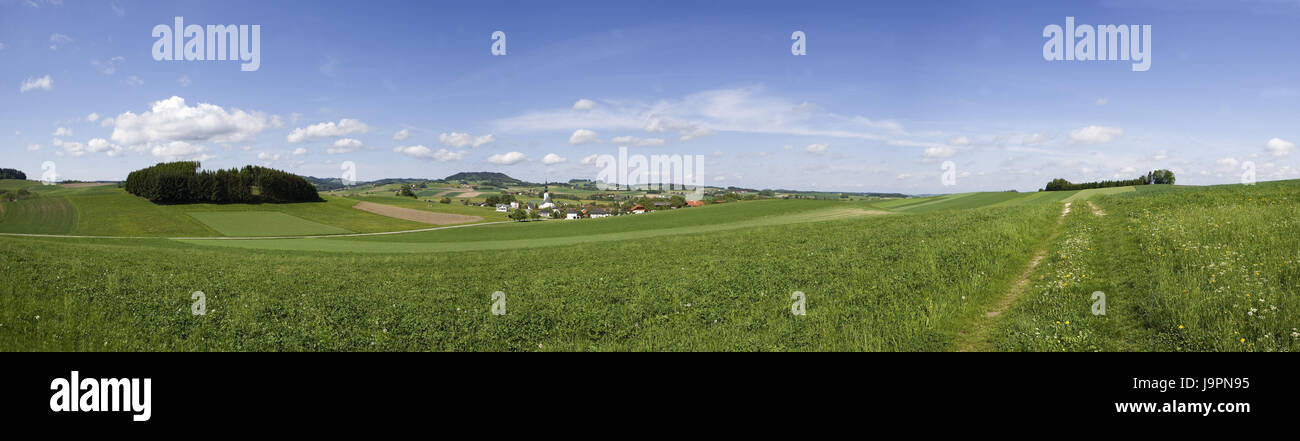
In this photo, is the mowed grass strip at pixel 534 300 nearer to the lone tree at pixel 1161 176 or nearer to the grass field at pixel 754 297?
the grass field at pixel 754 297

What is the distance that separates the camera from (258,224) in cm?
6888

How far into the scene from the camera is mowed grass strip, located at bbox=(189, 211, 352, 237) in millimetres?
63250

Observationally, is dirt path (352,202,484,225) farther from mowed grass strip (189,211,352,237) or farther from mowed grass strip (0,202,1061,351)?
mowed grass strip (0,202,1061,351)

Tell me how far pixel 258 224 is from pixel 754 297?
84.3m

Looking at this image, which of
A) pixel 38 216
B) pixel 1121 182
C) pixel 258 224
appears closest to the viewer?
pixel 38 216

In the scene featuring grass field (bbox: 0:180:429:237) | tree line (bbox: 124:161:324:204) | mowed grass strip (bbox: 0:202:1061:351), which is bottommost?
mowed grass strip (bbox: 0:202:1061:351)

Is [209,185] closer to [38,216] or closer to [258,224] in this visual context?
[38,216]

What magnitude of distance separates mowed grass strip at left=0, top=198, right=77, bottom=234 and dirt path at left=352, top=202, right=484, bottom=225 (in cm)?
3801

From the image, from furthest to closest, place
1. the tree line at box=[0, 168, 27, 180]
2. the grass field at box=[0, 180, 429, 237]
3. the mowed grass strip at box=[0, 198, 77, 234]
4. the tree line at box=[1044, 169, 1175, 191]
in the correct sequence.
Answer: the tree line at box=[0, 168, 27, 180] → the tree line at box=[1044, 169, 1175, 191] → the grass field at box=[0, 180, 429, 237] → the mowed grass strip at box=[0, 198, 77, 234]

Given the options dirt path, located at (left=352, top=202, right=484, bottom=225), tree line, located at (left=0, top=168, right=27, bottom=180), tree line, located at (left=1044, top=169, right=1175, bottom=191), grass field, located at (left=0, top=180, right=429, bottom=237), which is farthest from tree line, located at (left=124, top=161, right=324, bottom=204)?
tree line, located at (left=1044, top=169, right=1175, bottom=191)

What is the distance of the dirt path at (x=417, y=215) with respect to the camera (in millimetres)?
84369

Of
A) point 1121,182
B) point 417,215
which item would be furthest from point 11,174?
point 1121,182

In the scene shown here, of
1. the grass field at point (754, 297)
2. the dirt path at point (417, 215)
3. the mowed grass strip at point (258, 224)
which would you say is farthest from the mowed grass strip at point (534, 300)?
the dirt path at point (417, 215)
